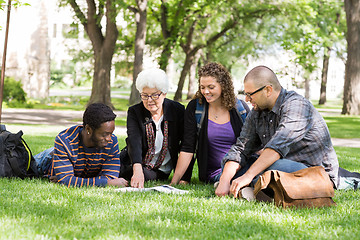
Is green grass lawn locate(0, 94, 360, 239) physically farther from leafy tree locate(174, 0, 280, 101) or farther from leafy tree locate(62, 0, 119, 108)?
leafy tree locate(174, 0, 280, 101)

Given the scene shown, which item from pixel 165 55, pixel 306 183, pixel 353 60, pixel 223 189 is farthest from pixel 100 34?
pixel 306 183

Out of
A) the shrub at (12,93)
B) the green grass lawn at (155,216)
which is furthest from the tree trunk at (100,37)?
the green grass lawn at (155,216)

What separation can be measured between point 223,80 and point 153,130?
101 cm

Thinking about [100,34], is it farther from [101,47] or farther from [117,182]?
[117,182]

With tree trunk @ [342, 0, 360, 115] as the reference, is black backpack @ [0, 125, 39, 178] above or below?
below

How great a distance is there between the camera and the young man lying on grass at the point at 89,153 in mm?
5055

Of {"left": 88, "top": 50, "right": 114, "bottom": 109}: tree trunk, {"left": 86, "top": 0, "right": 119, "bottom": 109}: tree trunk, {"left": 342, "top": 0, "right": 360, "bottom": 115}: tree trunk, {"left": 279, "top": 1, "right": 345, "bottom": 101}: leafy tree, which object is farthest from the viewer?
{"left": 279, "top": 1, "right": 345, "bottom": 101}: leafy tree

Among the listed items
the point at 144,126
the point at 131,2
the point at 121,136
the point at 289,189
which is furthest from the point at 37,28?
the point at 289,189

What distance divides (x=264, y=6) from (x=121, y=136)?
16.2 meters

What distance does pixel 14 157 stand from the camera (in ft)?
18.3

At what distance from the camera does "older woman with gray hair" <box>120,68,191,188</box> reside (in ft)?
18.5

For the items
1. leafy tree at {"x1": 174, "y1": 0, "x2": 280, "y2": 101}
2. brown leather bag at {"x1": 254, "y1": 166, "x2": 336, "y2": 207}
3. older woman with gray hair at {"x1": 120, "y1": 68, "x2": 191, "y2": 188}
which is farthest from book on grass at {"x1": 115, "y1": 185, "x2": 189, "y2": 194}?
leafy tree at {"x1": 174, "y1": 0, "x2": 280, "y2": 101}

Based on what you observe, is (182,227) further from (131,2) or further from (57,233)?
(131,2)

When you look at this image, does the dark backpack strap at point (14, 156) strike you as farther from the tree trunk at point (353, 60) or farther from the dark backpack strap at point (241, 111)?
the tree trunk at point (353, 60)
